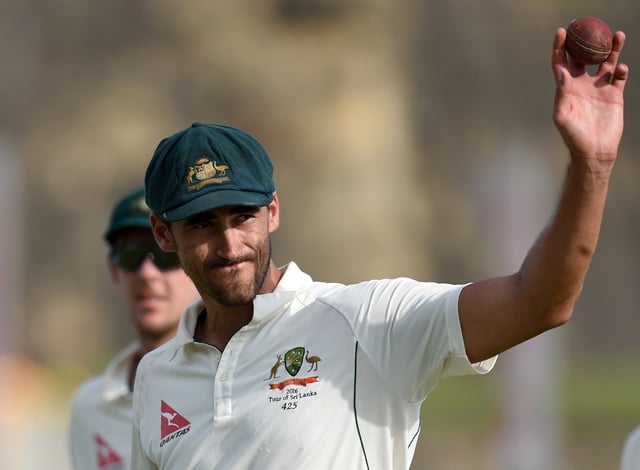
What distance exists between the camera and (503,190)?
808 inches

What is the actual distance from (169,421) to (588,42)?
159cm

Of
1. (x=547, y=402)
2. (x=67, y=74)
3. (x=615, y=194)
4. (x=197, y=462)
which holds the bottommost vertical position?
(x=547, y=402)

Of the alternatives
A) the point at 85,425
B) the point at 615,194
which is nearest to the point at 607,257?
the point at 615,194

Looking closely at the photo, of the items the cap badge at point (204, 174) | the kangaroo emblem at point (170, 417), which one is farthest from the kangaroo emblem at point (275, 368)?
the cap badge at point (204, 174)

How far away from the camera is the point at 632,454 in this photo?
15.4 ft

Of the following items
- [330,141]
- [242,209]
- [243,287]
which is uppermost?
[242,209]

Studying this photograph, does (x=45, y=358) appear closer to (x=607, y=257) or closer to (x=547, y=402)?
(x=547, y=402)

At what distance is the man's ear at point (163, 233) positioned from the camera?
13.3 feet

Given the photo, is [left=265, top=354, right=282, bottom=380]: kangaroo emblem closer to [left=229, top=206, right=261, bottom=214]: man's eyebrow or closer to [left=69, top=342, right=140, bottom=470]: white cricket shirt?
[left=229, top=206, right=261, bottom=214]: man's eyebrow

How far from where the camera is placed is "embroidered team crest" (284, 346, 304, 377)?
3.68m

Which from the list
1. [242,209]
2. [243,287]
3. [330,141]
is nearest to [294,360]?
[243,287]

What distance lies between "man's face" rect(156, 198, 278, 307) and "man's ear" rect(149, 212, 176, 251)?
5.5 inches

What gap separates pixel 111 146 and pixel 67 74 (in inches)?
79.9

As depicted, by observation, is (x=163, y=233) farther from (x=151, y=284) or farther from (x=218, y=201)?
(x=151, y=284)
